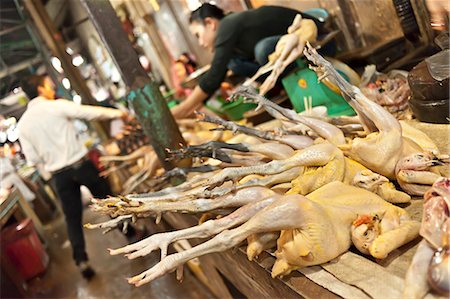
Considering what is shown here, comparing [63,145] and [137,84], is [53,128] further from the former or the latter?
[137,84]

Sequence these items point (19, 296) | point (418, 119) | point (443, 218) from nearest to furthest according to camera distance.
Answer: point (443, 218) < point (418, 119) < point (19, 296)

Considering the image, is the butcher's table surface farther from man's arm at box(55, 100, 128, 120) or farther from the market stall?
man's arm at box(55, 100, 128, 120)

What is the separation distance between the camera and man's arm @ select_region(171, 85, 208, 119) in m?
5.07

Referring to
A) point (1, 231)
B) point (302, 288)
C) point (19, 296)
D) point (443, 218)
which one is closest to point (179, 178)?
point (302, 288)

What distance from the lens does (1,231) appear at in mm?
7418

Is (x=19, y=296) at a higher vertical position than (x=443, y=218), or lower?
lower

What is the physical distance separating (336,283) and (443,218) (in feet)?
1.81

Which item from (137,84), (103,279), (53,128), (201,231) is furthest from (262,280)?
(103,279)

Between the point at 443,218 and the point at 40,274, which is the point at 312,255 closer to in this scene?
the point at 443,218

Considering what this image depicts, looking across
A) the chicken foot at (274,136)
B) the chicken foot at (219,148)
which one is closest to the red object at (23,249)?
the chicken foot at (219,148)

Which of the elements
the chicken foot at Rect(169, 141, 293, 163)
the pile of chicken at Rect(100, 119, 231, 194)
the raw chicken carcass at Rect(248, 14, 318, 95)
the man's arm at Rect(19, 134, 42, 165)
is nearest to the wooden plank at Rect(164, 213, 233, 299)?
the pile of chicken at Rect(100, 119, 231, 194)

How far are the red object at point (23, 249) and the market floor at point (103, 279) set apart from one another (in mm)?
206

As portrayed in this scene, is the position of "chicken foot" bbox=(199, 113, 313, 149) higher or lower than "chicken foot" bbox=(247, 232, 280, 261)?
higher

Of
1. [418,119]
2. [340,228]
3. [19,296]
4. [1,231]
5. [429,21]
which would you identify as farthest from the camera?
[1,231]
